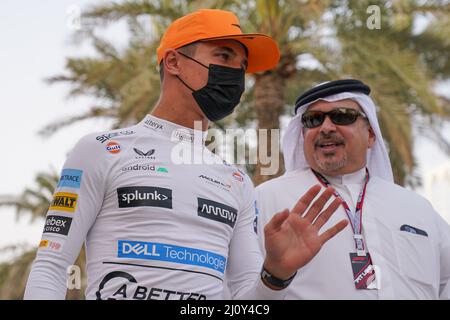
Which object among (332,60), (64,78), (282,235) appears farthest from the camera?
(64,78)

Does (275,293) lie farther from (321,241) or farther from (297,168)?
(297,168)

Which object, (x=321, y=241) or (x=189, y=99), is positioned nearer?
(x=321, y=241)

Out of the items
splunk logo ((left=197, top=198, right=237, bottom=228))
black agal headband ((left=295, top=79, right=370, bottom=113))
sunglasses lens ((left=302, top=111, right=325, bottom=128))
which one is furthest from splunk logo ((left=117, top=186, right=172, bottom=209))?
black agal headband ((left=295, top=79, right=370, bottom=113))

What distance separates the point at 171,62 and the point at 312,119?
1.39 m

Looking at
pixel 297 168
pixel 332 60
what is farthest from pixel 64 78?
pixel 297 168

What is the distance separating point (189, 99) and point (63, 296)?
1264mm

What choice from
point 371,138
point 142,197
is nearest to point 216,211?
point 142,197

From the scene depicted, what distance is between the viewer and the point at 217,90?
376 cm

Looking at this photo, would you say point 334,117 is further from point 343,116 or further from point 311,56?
point 311,56

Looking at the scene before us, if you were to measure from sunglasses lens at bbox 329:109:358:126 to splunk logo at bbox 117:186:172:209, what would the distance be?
192cm

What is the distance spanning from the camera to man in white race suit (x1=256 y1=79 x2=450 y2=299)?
171 inches

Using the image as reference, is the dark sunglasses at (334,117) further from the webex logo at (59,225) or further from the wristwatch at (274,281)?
the webex logo at (59,225)

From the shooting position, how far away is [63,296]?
3061mm
